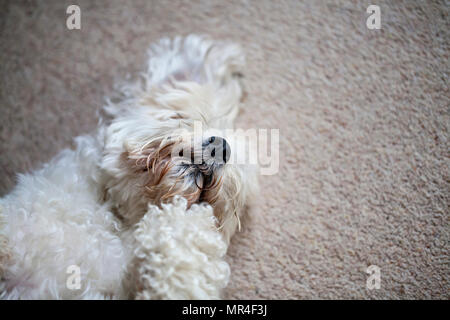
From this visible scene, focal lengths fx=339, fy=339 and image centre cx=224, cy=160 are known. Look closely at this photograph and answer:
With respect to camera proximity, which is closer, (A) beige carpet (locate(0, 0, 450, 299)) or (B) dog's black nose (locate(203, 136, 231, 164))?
(B) dog's black nose (locate(203, 136, 231, 164))

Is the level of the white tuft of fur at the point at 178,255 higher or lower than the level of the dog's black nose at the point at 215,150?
lower

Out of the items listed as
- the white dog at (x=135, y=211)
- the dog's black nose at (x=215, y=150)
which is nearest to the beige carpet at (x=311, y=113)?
the white dog at (x=135, y=211)

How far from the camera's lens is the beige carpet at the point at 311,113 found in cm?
109

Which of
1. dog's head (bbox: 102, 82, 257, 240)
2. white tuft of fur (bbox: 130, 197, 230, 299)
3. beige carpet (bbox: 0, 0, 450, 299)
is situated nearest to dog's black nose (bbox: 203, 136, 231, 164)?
dog's head (bbox: 102, 82, 257, 240)

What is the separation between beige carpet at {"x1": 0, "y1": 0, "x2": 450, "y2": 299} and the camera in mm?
1090

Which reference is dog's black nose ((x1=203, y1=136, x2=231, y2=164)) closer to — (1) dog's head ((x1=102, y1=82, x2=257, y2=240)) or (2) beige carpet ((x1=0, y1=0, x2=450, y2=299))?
(1) dog's head ((x1=102, y1=82, x2=257, y2=240))

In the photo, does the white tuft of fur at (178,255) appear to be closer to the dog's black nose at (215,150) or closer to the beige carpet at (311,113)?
the dog's black nose at (215,150)

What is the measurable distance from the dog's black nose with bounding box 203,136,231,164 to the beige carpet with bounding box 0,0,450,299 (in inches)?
13.3

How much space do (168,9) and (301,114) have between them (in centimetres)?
67

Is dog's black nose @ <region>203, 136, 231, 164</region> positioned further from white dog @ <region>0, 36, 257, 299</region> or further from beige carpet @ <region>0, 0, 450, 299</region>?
beige carpet @ <region>0, 0, 450, 299</region>

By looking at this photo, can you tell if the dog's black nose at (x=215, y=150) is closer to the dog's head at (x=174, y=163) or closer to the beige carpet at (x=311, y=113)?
the dog's head at (x=174, y=163)

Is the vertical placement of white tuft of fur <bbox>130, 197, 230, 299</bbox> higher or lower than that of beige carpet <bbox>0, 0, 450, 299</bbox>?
lower

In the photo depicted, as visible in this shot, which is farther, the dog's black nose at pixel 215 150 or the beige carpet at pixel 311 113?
the beige carpet at pixel 311 113

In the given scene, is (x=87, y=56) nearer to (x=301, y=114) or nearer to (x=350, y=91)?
(x=301, y=114)
